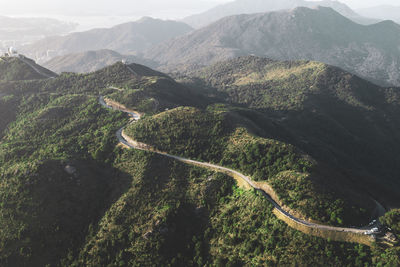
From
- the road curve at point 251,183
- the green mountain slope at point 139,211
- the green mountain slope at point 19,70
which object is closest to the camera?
the road curve at point 251,183

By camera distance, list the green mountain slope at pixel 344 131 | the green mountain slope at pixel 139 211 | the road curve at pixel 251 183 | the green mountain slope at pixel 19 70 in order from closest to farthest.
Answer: the road curve at pixel 251 183, the green mountain slope at pixel 139 211, the green mountain slope at pixel 344 131, the green mountain slope at pixel 19 70

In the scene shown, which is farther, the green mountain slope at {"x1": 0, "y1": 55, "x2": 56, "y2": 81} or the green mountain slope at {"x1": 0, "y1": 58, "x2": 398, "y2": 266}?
the green mountain slope at {"x1": 0, "y1": 55, "x2": 56, "y2": 81}

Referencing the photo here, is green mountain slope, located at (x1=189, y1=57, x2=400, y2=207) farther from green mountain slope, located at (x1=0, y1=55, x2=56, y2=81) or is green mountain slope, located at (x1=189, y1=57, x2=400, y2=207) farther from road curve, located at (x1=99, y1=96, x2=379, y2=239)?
green mountain slope, located at (x1=0, y1=55, x2=56, y2=81)

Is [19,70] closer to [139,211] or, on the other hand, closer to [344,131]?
[139,211]

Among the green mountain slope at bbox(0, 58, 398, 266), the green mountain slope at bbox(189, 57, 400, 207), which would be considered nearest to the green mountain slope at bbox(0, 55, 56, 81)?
the green mountain slope at bbox(0, 58, 398, 266)

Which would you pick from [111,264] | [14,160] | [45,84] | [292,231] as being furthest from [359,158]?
[45,84]

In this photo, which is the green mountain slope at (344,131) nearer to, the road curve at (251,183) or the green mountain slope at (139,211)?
the road curve at (251,183)

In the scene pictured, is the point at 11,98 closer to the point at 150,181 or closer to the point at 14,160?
the point at 14,160

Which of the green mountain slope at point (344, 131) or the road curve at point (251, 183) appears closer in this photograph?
the road curve at point (251, 183)

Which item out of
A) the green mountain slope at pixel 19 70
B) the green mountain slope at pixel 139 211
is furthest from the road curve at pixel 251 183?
the green mountain slope at pixel 19 70

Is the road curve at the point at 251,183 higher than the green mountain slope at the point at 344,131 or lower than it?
higher

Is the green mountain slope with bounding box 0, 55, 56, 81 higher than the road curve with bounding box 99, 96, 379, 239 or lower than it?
lower
